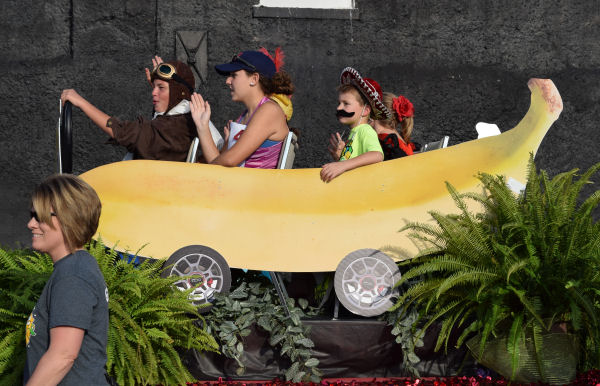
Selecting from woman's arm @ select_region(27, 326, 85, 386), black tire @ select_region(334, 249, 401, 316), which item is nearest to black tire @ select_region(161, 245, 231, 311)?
black tire @ select_region(334, 249, 401, 316)

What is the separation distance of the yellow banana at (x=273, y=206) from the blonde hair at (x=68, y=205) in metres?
2.29

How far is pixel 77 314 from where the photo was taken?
8.30ft

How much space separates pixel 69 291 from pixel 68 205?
302mm

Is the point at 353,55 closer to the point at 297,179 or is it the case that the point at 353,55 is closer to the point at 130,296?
the point at 297,179

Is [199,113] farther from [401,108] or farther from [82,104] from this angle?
[401,108]

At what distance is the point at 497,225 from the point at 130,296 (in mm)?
2356

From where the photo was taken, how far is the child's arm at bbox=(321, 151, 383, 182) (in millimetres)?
5109

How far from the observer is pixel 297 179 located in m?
5.12

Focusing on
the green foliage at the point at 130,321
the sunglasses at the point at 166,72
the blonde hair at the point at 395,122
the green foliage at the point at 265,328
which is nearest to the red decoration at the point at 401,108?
the blonde hair at the point at 395,122

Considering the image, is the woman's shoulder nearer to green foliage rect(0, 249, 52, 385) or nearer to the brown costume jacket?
green foliage rect(0, 249, 52, 385)

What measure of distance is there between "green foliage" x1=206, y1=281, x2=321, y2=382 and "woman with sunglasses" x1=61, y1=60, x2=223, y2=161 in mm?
1287

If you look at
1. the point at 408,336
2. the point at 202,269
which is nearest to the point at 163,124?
the point at 202,269

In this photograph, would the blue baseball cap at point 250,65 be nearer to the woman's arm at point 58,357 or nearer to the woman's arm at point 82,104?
the woman's arm at point 82,104

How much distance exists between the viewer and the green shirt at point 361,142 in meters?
5.41
